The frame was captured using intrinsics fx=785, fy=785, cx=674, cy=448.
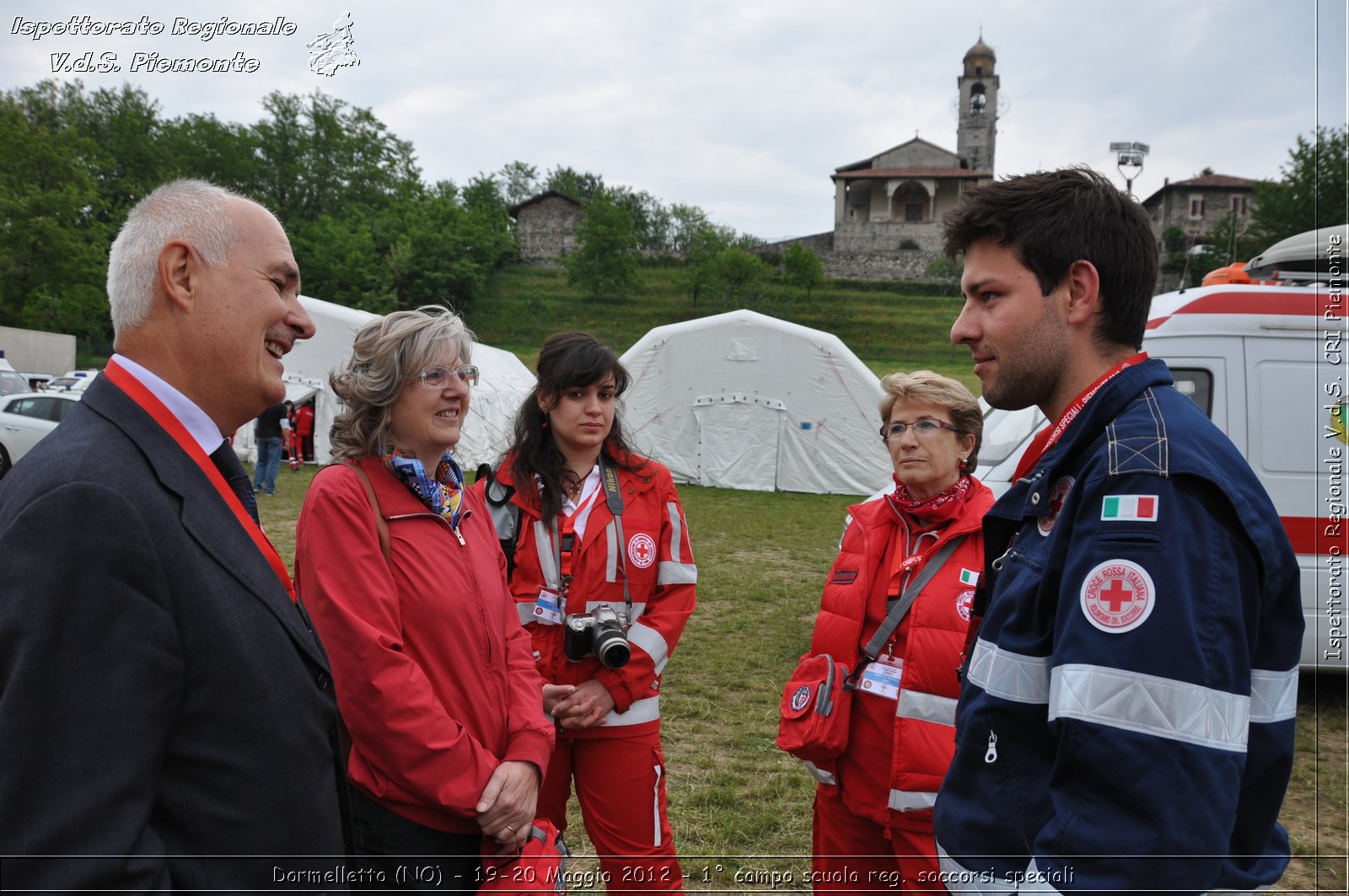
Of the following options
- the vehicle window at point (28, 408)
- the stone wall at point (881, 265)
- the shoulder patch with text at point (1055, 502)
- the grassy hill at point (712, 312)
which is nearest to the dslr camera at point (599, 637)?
the shoulder patch with text at point (1055, 502)

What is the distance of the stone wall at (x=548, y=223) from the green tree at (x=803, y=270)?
1997 cm

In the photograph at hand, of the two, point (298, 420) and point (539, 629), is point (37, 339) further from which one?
point (539, 629)

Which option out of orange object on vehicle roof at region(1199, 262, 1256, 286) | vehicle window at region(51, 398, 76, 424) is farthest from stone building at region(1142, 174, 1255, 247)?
vehicle window at region(51, 398, 76, 424)

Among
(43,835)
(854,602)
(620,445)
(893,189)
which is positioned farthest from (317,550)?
(893,189)

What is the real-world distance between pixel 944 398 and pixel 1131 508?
161 centimetres

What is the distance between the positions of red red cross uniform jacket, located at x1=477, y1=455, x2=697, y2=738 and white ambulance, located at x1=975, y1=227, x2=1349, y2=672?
12.4 feet

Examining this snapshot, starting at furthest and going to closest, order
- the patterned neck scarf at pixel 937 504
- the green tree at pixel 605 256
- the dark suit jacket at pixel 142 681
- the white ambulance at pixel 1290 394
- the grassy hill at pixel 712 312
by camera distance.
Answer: the green tree at pixel 605 256, the grassy hill at pixel 712 312, the white ambulance at pixel 1290 394, the patterned neck scarf at pixel 937 504, the dark suit jacket at pixel 142 681

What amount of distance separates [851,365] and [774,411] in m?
1.92

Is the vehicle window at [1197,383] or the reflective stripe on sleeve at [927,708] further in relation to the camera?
the vehicle window at [1197,383]

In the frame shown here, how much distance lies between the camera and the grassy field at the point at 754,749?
3.87m

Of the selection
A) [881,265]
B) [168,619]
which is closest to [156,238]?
[168,619]

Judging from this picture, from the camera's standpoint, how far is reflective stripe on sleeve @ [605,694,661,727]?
2701 mm

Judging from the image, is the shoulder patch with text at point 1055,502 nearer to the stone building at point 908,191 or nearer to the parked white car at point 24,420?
the parked white car at point 24,420

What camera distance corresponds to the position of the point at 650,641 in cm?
281
